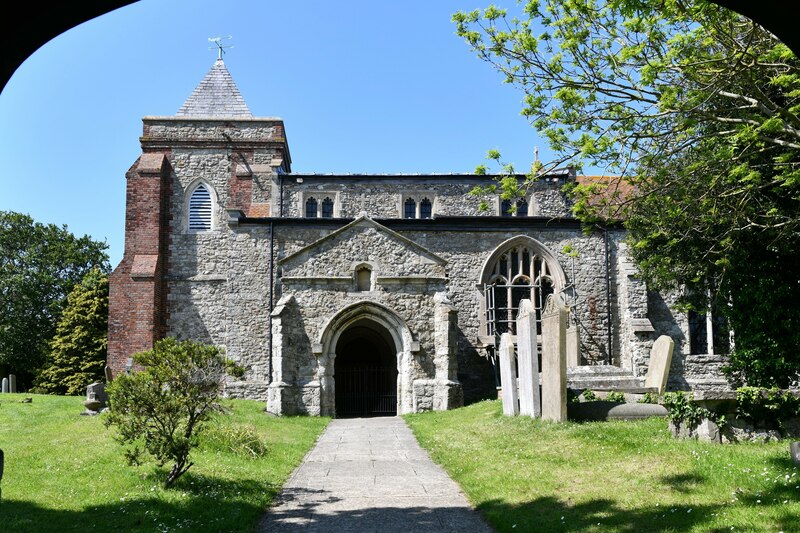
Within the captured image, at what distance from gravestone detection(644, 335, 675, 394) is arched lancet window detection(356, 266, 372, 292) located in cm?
875

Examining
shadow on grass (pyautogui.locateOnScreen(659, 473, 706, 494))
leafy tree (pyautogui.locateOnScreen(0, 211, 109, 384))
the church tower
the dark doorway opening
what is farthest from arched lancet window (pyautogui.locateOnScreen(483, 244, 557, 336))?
leafy tree (pyautogui.locateOnScreen(0, 211, 109, 384))

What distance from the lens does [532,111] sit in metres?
11.6

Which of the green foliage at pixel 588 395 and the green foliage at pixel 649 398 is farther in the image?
the green foliage at pixel 588 395

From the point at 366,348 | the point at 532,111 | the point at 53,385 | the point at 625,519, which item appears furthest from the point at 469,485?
the point at 53,385

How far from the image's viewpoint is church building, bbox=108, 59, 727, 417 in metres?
22.5

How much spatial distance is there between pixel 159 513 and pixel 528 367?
862cm

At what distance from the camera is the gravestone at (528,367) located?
14.9m

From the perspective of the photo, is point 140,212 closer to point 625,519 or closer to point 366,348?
point 366,348

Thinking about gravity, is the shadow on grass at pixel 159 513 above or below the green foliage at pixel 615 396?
below

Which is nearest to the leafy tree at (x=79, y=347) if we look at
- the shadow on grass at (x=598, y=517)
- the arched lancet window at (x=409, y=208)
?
the arched lancet window at (x=409, y=208)

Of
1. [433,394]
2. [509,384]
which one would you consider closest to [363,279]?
[433,394]

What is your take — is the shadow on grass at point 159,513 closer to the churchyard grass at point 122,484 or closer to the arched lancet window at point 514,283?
the churchyard grass at point 122,484

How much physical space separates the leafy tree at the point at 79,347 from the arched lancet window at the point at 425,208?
780 inches

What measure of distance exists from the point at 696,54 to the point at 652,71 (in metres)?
1.03
